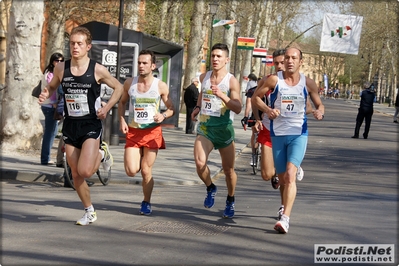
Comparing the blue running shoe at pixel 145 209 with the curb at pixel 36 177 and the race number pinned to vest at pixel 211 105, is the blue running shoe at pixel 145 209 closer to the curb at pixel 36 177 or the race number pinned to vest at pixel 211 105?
the race number pinned to vest at pixel 211 105

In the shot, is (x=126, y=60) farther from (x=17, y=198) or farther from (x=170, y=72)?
(x=17, y=198)

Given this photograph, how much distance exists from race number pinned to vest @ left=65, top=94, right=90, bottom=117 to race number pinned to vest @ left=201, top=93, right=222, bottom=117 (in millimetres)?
1525

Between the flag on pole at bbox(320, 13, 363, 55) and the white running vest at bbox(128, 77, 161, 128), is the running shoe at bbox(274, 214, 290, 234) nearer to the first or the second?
the white running vest at bbox(128, 77, 161, 128)

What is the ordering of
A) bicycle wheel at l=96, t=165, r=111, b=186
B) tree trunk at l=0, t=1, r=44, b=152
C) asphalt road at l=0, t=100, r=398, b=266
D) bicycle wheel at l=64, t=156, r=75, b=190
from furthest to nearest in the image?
tree trunk at l=0, t=1, r=44, b=152
bicycle wheel at l=96, t=165, r=111, b=186
bicycle wheel at l=64, t=156, r=75, b=190
asphalt road at l=0, t=100, r=398, b=266

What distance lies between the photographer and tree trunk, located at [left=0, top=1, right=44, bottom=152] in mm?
16094

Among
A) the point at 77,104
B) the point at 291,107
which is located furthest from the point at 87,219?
the point at 291,107

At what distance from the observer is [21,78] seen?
16188 mm

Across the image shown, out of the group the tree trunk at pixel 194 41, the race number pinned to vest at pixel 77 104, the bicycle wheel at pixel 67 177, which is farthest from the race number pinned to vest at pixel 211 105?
the tree trunk at pixel 194 41

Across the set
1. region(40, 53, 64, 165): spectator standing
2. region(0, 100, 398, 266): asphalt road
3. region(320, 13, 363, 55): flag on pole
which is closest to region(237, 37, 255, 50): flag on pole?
region(320, 13, 363, 55): flag on pole

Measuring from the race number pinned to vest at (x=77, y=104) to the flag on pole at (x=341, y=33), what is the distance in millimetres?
44132

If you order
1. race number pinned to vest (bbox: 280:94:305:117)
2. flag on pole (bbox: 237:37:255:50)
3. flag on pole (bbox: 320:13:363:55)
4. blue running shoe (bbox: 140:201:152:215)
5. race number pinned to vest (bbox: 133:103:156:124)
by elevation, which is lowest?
blue running shoe (bbox: 140:201:152:215)

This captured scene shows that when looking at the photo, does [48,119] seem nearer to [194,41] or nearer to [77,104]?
[77,104]

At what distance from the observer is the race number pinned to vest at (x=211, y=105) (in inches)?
374

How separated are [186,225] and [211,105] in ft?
5.05
